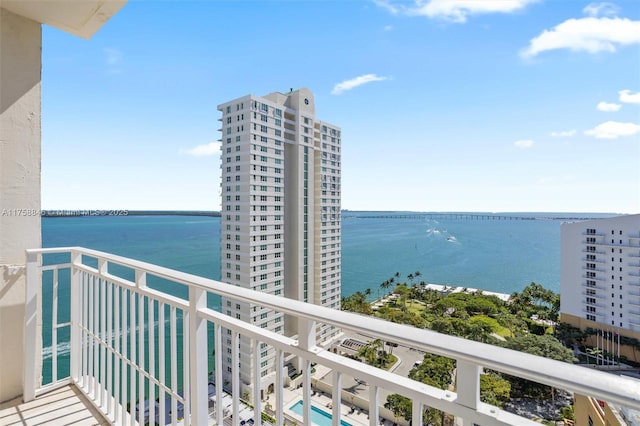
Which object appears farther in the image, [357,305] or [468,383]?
[357,305]

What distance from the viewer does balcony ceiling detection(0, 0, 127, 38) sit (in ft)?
5.48

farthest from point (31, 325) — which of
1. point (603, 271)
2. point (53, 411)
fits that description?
point (603, 271)

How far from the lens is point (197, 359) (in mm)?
1091

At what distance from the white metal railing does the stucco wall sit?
0.09 metres

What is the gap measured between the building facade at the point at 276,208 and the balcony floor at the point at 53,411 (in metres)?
13.2

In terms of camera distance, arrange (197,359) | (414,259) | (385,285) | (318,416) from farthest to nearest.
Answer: (414,259) → (385,285) → (318,416) → (197,359)

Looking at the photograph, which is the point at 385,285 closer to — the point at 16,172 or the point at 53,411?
the point at 53,411

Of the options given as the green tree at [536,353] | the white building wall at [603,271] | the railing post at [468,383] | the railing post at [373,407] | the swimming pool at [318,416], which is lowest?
the green tree at [536,353]

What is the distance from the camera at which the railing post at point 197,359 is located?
107 centimetres

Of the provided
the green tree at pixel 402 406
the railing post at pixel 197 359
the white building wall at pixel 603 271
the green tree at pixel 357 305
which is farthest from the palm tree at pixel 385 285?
the railing post at pixel 197 359

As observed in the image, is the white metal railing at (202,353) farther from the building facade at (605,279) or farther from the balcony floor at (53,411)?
the building facade at (605,279)

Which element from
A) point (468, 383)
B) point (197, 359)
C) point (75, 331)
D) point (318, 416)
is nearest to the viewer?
point (468, 383)

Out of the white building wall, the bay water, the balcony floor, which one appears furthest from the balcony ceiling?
the white building wall

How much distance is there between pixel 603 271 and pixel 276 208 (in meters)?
20.2
